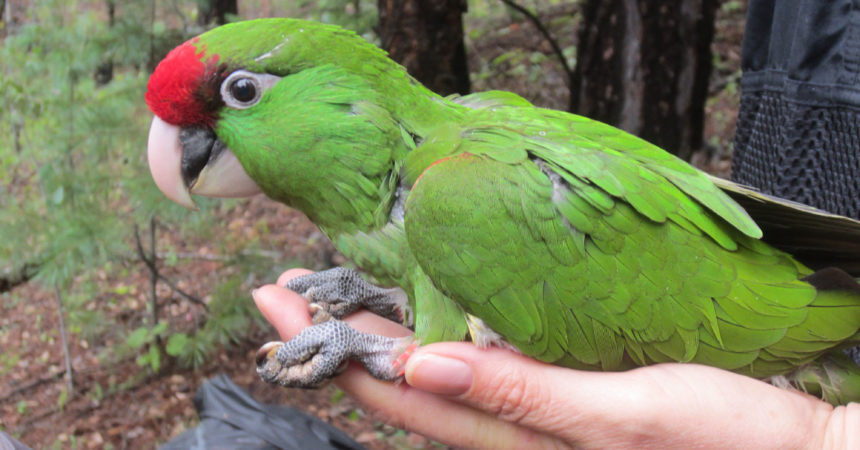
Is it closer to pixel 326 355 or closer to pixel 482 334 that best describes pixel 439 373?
pixel 482 334

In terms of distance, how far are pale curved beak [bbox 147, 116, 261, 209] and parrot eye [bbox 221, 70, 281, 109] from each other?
16 cm

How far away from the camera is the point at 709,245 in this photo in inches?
67.6

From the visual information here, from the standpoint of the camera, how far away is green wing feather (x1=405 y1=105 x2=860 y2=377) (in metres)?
1.62

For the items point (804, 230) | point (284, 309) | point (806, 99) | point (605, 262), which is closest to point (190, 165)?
point (284, 309)

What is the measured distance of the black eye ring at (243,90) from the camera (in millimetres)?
1688

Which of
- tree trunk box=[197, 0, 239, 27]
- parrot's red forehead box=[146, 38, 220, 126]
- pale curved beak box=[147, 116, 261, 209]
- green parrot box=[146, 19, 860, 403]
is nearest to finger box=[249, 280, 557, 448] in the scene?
green parrot box=[146, 19, 860, 403]

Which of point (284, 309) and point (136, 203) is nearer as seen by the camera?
point (284, 309)

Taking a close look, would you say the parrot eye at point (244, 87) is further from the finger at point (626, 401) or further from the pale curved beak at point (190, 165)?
the finger at point (626, 401)

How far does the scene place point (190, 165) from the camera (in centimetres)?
181

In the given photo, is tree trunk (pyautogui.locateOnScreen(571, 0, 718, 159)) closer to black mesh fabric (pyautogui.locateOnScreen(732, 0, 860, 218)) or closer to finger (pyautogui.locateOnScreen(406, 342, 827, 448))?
black mesh fabric (pyautogui.locateOnScreen(732, 0, 860, 218))

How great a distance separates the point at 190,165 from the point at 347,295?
762 mm

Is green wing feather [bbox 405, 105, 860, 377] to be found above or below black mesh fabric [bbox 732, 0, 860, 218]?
below

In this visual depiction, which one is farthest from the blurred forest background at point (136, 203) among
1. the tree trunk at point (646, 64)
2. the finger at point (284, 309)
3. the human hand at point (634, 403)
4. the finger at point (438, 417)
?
the human hand at point (634, 403)

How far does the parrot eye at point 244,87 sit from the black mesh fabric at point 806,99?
1631mm
